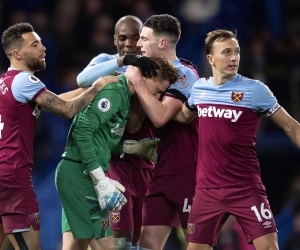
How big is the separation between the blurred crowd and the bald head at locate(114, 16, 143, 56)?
3.29 m

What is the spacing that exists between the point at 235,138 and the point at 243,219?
64 cm

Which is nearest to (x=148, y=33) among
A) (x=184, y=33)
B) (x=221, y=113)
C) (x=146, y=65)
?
(x=146, y=65)

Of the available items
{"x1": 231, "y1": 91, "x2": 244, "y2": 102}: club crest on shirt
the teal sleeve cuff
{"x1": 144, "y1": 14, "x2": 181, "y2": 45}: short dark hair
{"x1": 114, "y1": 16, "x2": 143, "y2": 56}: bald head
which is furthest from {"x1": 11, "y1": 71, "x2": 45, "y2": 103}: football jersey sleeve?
{"x1": 231, "y1": 91, "x2": 244, "y2": 102}: club crest on shirt

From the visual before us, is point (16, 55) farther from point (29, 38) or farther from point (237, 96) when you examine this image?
point (237, 96)

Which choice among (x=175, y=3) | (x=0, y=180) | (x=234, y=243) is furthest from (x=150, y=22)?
(x=175, y=3)

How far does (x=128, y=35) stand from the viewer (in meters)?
7.25

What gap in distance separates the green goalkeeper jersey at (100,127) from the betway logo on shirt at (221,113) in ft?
2.03

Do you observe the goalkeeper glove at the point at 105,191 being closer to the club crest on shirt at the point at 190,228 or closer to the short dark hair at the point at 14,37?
the club crest on shirt at the point at 190,228

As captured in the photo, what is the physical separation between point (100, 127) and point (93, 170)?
0.36 m

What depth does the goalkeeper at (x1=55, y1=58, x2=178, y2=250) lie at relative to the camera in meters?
5.92

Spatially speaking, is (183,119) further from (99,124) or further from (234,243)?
(234,243)

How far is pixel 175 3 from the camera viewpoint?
1194cm

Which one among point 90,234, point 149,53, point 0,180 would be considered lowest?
point 90,234

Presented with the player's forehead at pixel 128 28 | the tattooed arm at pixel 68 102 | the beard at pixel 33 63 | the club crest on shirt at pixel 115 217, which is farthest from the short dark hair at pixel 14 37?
the club crest on shirt at pixel 115 217
